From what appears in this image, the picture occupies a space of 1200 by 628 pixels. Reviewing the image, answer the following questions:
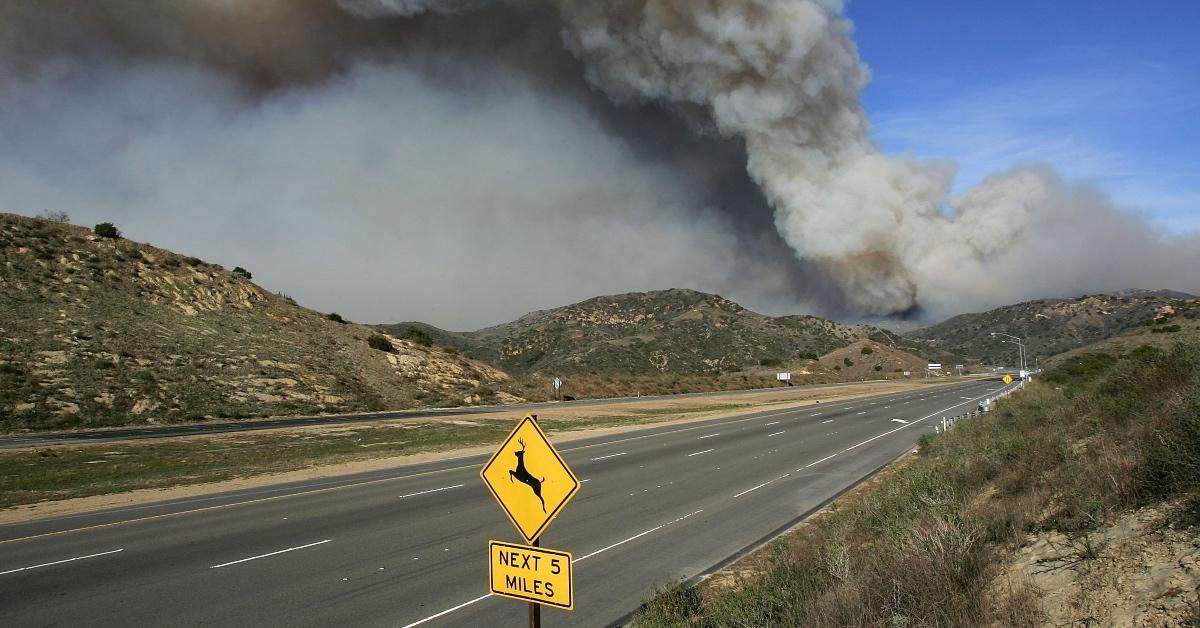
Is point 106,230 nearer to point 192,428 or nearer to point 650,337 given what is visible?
point 192,428

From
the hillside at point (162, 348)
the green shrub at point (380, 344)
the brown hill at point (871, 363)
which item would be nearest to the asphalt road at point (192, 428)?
the hillside at point (162, 348)

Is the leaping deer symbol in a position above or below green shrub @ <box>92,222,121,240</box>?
below

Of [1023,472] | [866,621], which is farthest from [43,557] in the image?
[1023,472]

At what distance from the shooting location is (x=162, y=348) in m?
39.5

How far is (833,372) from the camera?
100625mm

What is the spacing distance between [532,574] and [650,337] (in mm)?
109054

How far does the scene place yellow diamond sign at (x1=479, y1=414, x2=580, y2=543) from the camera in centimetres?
467

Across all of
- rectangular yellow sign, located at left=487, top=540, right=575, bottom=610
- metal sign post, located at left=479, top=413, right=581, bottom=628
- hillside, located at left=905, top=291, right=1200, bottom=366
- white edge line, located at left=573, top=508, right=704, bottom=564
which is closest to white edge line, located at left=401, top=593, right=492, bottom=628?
white edge line, located at left=573, top=508, right=704, bottom=564

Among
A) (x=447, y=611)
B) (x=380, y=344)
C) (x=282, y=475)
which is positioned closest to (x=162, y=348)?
(x=380, y=344)

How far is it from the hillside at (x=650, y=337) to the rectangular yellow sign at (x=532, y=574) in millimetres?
84027

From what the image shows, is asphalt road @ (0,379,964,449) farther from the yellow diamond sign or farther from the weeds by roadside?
the yellow diamond sign

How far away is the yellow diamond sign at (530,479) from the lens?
467 cm

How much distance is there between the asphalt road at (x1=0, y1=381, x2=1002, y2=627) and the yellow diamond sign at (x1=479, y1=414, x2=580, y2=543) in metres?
2.32

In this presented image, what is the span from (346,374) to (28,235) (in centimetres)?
2189
